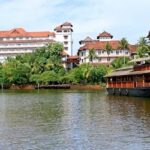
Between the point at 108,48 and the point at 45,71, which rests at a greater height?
the point at 108,48

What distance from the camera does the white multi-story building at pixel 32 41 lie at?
151250mm

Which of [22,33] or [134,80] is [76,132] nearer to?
[134,80]

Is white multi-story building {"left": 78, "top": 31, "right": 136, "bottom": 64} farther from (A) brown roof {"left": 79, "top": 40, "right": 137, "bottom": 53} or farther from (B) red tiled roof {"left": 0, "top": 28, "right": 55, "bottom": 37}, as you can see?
(B) red tiled roof {"left": 0, "top": 28, "right": 55, "bottom": 37}

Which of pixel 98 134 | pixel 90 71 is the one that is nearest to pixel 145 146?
pixel 98 134

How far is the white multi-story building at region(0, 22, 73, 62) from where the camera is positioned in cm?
15125

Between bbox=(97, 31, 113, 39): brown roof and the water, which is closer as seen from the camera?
the water

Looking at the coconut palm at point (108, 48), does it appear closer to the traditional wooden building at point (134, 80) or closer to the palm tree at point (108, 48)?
the palm tree at point (108, 48)

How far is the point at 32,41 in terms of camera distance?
495ft

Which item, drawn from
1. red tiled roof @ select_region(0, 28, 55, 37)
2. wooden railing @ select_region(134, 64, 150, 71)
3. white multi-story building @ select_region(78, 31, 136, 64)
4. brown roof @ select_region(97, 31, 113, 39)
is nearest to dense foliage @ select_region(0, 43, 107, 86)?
white multi-story building @ select_region(78, 31, 136, 64)

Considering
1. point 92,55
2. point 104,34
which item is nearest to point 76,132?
point 92,55

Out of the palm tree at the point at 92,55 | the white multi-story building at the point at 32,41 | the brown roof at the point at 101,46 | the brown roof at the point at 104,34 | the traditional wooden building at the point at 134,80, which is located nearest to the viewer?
the traditional wooden building at the point at 134,80

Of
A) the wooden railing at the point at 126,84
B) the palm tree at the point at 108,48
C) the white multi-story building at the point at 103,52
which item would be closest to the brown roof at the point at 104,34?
the white multi-story building at the point at 103,52

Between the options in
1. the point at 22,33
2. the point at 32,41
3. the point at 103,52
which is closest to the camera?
the point at 103,52

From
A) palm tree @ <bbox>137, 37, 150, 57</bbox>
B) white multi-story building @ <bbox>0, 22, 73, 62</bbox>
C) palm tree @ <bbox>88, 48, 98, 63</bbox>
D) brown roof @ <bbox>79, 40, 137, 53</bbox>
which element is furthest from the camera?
white multi-story building @ <bbox>0, 22, 73, 62</bbox>
